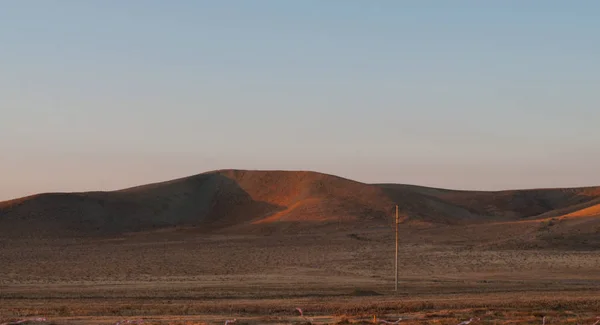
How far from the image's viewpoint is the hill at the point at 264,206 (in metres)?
83.3

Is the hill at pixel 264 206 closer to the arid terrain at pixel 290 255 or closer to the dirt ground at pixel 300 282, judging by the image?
the arid terrain at pixel 290 255

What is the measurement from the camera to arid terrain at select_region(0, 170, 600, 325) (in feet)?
72.9

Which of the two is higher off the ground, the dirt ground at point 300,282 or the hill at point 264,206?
the hill at point 264,206

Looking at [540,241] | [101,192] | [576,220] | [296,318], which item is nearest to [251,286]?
[296,318]

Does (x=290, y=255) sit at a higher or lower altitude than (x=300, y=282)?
higher

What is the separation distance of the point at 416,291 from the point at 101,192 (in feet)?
274

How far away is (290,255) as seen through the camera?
5028 centimetres

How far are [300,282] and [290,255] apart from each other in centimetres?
1756

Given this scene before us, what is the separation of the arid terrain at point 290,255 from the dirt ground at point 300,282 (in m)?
0.10

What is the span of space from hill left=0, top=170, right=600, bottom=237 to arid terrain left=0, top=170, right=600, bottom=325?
300 millimetres

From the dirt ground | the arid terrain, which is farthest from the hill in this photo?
the dirt ground

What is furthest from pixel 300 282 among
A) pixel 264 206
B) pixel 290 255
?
pixel 264 206

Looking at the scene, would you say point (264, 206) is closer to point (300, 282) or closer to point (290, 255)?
point (290, 255)

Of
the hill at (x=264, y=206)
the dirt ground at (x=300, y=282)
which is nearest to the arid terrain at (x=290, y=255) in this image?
the dirt ground at (x=300, y=282)
